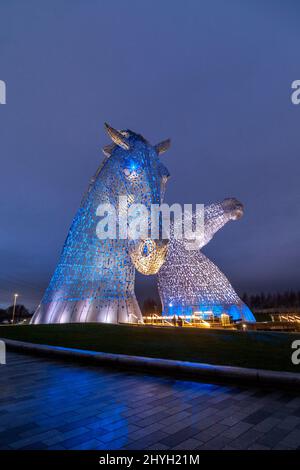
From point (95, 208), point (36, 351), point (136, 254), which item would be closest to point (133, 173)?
point (95, 208)

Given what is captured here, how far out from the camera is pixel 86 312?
2130 centimetres

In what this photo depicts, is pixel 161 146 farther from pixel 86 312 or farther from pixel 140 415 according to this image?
pixel 140 415

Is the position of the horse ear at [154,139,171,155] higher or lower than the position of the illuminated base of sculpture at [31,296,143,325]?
higher

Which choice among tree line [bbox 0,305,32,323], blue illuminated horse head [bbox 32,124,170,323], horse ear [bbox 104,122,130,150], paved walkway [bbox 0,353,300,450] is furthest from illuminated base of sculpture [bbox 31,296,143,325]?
tree line [bbox 0,305,32,323]

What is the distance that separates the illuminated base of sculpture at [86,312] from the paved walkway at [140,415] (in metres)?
14.9

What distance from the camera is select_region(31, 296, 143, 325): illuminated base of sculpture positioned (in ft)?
69.4

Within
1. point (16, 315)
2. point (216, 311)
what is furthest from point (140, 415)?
point (16, 315)

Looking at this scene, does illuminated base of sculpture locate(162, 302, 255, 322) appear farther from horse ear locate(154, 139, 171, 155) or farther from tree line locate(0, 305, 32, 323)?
tree line locate(0, 305, 32, 323)

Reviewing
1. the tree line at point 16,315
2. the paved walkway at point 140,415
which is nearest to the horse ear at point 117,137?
the paved walkway at point 140,415

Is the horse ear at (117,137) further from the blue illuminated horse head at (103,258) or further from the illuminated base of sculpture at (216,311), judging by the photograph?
the illuminated base of sculpture at (216,311)

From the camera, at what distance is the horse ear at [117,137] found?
63.6ft

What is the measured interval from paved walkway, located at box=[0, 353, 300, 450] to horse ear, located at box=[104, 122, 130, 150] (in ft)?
53.8
